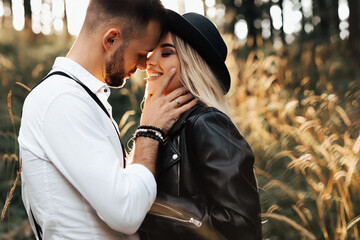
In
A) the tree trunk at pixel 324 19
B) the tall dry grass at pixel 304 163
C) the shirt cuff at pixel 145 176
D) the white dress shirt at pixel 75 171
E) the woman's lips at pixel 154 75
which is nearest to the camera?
the white dress shirt at pixel 75 171

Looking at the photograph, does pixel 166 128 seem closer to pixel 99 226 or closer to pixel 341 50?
pixel 99 226

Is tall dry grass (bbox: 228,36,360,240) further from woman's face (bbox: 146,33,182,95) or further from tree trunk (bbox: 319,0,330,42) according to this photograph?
tree trunk (bbox: 319,0,330,42)

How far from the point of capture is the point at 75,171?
1.50 meters

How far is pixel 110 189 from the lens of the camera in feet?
Answer: 4.85

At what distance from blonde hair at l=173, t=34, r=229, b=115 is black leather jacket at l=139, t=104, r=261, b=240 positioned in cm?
14

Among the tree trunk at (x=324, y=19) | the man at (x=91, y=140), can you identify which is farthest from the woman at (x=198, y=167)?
the tree trunk at (x=324, y=19)

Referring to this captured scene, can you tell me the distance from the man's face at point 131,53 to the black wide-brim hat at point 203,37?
0.33 feet

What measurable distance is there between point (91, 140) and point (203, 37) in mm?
851

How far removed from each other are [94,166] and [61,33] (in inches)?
302

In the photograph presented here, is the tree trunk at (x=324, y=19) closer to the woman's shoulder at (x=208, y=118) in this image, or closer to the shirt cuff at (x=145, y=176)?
the woman's shoulder at (x=208, y=118)

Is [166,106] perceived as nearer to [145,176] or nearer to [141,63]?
[141,63]

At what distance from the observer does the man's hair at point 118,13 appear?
6.23 ft

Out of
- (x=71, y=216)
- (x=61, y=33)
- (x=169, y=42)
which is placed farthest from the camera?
(x=61, y=33)

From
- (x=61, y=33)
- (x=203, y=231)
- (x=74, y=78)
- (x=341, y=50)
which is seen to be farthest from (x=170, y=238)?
(x=341, y=50)
